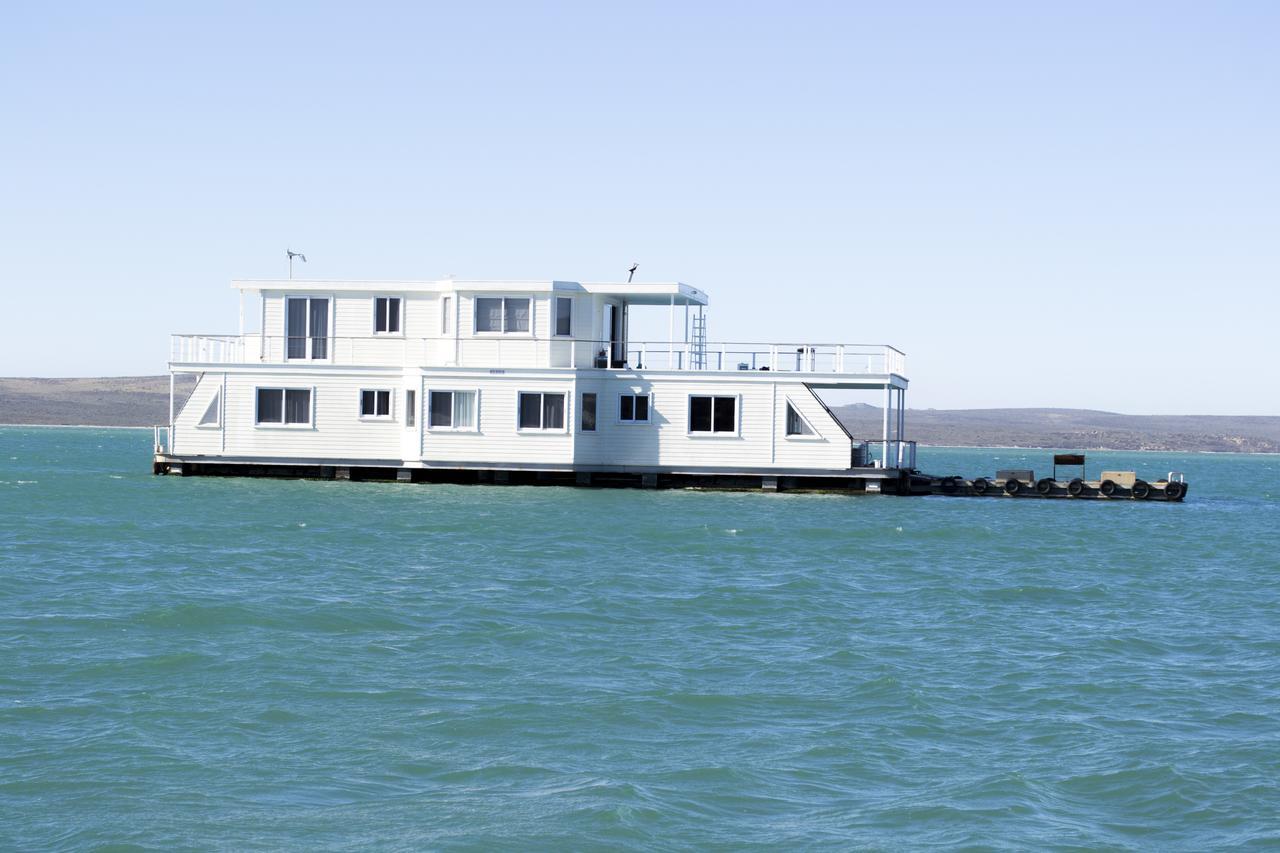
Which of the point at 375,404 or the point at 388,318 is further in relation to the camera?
the point at 388,318

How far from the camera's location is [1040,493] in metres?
44.3

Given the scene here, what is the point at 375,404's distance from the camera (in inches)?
A: 1625

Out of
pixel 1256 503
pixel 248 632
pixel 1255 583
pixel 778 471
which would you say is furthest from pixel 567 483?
pixel 1256 503

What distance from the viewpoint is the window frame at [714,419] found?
40.1m

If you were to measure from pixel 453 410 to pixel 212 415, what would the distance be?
7.60 meters

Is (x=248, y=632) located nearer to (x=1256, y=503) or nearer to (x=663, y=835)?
(x=663, y=835)

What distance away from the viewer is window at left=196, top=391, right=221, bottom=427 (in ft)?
138

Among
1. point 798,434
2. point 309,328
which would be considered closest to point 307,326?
point 309,328

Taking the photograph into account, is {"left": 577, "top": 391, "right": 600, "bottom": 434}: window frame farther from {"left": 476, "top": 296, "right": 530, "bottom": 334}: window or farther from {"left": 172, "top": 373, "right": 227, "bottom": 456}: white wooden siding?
{"left": 172, "top": 373, "right": 227, "bottom": 456}: white wooden siding

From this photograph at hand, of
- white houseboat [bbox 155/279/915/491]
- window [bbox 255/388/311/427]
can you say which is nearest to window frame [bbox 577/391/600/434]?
white houseboat [bbox 155/279/915/491]

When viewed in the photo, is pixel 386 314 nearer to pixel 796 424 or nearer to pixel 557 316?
pixel 557 316

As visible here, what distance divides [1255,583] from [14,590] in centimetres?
2142

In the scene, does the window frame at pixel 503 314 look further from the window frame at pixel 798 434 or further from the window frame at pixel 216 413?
the window frame at pixel 798 434

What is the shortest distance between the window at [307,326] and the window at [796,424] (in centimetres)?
1381
